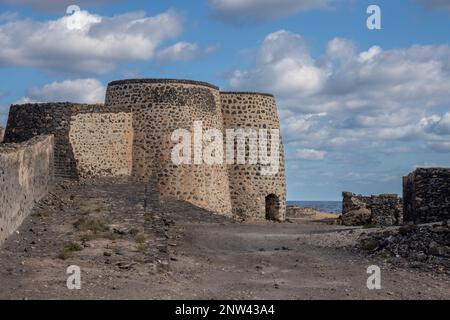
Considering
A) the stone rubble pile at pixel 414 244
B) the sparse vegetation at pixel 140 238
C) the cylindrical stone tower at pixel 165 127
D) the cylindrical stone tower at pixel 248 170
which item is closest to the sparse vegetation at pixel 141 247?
the sparse vegetation at pixel 140 238

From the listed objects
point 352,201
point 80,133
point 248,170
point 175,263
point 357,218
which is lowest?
point 175,263

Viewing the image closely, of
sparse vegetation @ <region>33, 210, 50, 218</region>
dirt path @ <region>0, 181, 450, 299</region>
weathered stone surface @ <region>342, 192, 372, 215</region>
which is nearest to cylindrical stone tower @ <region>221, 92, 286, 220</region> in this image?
weathered stone surface @ <region>342, 192, 372, 215</region>

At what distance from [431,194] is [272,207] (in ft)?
27.9

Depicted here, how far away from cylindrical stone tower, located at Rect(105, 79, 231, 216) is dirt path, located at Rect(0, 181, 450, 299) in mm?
4027

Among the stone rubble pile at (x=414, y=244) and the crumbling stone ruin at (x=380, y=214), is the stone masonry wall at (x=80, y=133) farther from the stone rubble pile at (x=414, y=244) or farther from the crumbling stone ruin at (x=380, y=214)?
the stone rubble pile at (x=414, y=244)

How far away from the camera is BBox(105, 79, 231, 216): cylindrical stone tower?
74.8 ft

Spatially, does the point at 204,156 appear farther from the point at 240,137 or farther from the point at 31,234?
the point at 31,234

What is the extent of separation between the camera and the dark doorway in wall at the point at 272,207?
26297mm

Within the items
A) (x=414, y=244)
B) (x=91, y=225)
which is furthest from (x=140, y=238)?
(x=414, y=244)

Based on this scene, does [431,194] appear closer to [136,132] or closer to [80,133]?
[136,132]

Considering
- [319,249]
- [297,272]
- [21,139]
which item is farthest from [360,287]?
[21,139]

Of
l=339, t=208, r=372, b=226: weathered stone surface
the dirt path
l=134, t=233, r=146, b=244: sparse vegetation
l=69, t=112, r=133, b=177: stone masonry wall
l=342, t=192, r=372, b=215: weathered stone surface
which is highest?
l=69, t=112, r=133, b=177: stone masonry wall

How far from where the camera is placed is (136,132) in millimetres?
23016

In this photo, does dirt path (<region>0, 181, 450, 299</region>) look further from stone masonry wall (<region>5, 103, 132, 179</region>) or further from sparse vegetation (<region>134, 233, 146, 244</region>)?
stone masonry wall (<region>5, 103, 132, 179</region>)
